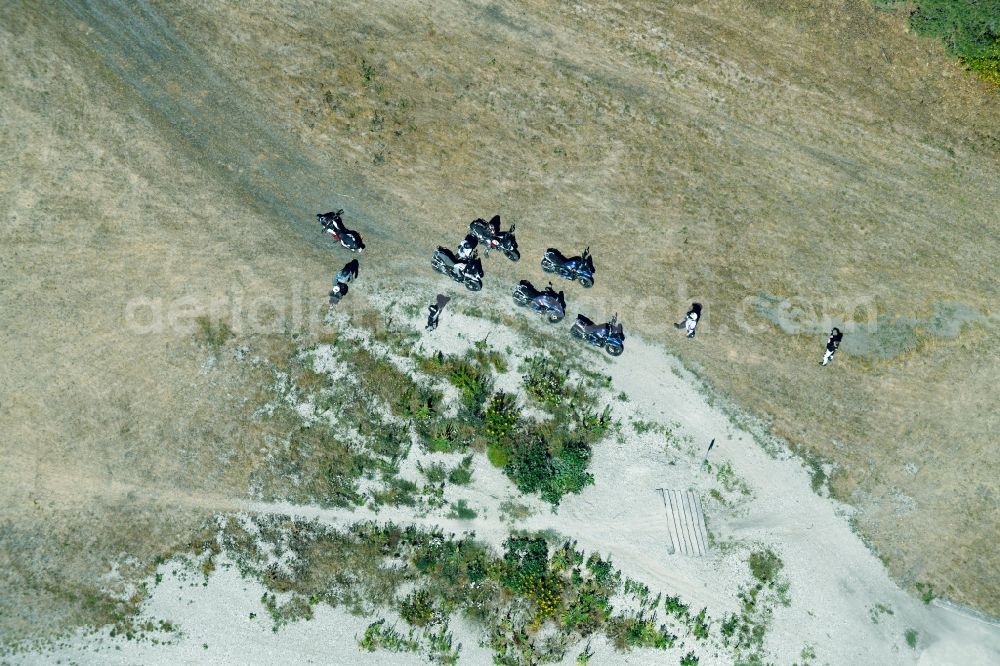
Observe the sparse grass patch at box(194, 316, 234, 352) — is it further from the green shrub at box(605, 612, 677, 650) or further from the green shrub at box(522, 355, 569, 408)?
the green shrub at box(605, 612, 677, 650)

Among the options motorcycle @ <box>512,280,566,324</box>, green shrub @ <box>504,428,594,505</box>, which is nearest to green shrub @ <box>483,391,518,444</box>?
green shrub @ <box>504,428,594,505</box>

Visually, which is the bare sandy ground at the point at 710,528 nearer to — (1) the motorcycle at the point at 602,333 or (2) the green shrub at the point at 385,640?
(2) the green shrub at the point at 385,640

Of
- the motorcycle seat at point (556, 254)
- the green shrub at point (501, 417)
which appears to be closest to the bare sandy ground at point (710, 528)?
the green shrub at point (501, 417)

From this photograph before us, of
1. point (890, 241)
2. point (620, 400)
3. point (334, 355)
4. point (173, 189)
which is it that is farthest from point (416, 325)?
point (890, 241)

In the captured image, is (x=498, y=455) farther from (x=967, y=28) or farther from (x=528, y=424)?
(x=967, y=28)

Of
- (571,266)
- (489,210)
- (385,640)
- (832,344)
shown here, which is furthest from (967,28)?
(385,640)

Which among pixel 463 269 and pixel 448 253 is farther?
pixel 448 253
